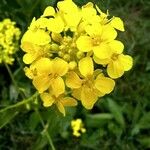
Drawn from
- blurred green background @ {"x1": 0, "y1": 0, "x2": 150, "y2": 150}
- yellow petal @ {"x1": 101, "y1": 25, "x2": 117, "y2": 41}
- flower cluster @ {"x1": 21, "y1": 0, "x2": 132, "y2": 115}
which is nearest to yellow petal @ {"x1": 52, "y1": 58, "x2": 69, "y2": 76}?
flower cluster @ {"x1": 21, "y1": 0, "x2": 132, "y2": 115}

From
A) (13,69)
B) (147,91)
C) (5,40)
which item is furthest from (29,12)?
(147,91)

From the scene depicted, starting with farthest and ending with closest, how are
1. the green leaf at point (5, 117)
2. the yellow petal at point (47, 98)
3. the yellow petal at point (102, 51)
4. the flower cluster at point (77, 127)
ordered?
1. the flower cluster at point (77, 127)
2. the green leaf at point (5, 117)
3. the yellow petal at point (47, 98)
4. the yellow petal at point (102, 51)

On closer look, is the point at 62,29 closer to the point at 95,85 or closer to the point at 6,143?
the point at 95,85

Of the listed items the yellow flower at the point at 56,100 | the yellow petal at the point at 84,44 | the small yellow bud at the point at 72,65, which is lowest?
the yellow flower at the point at 56,100

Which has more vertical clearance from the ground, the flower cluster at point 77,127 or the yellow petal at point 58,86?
the yellow petal at point 58,86

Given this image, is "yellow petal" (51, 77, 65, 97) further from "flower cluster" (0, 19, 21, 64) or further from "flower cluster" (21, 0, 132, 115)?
"flower cluster" (0, 19, 21, 64)

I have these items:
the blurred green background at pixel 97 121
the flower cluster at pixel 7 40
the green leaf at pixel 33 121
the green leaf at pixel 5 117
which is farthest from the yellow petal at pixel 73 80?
the green leaf at pixel 33 121

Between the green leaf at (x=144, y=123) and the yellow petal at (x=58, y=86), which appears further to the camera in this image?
the green leaf at (x=144, y=123)

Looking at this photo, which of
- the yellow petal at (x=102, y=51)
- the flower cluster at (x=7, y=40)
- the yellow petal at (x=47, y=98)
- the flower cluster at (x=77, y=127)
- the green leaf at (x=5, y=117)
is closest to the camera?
the yellow petal at (x=102, y=51)

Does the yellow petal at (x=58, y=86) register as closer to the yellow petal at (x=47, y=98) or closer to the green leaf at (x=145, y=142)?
the yellow petal at (x=47, y=98)
